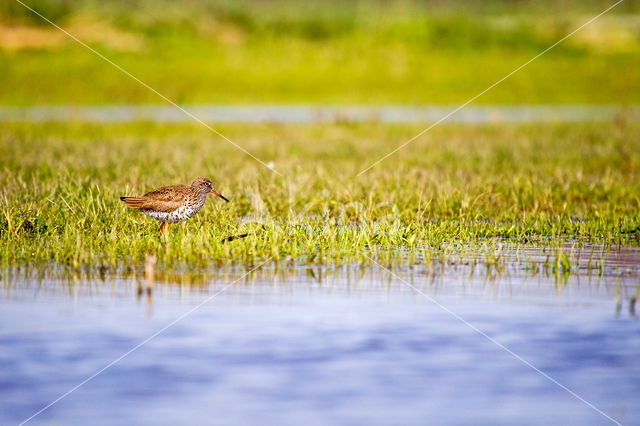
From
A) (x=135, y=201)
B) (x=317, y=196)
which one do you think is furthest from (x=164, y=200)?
(x=317, y=196)

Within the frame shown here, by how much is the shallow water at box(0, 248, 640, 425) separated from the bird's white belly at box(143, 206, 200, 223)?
137 cm

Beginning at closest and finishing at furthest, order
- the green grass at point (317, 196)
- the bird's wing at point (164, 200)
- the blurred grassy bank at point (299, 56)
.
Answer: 1. the green grass at point (317, 196)
2. the bird's wing at point (164, 200)
3. the blurred grassy bank at point (299, 56)

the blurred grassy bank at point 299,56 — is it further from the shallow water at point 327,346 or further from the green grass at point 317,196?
the shallow water at point 327,346

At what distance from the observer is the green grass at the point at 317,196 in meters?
11.0

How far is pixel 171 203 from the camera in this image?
11359 millimetres

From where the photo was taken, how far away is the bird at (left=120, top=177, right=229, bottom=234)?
1138 cm

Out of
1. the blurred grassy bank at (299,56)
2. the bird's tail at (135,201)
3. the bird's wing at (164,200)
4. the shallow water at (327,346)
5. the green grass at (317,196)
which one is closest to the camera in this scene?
the shallow water at (327,346)

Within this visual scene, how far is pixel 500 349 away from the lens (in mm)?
7648

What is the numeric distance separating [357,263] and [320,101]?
24112 millimetres

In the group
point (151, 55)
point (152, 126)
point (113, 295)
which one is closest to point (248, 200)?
point (113, 295)

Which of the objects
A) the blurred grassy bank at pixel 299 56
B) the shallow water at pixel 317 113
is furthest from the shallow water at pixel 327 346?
the blurred grassy bank at pixel 299 56

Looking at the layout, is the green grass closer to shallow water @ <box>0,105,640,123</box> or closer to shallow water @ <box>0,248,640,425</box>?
shallow water @ <box>0,248,640,425</box>

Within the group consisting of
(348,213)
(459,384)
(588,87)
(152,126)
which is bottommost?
(459,384)

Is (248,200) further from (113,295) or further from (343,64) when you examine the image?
(343,64)
